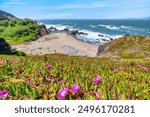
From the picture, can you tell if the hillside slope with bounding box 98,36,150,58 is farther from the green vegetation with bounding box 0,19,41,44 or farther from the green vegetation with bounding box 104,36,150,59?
the green vegetation with bounding box 0,19,41,44

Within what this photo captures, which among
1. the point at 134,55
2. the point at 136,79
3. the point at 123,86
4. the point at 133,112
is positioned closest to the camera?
the point at 133,112

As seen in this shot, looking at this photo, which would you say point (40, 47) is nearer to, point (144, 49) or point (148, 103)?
point (144, 49)

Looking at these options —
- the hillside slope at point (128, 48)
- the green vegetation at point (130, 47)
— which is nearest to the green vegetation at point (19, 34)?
the hillside slope at point (128, 48)

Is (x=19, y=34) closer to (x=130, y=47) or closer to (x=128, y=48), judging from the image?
(x=130, y=47)

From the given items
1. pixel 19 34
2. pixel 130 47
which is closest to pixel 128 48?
pixel 130 47

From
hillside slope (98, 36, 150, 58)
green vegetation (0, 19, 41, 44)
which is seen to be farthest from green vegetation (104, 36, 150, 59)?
green vegetation (0, 19, 41, 44)

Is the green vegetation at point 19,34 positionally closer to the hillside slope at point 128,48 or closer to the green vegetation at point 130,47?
the hillside slope at point 128,48

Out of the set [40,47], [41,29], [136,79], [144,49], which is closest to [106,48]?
[144,49]
